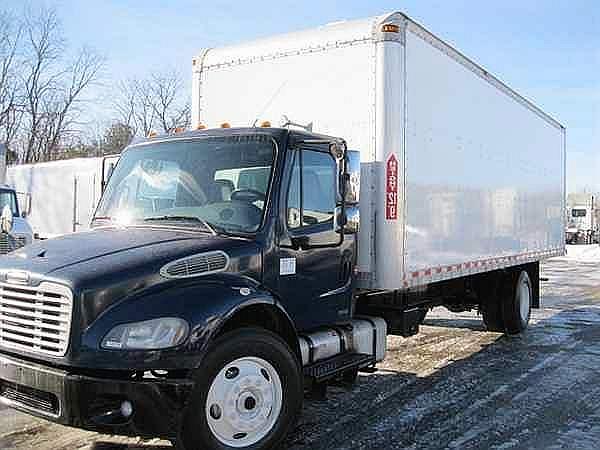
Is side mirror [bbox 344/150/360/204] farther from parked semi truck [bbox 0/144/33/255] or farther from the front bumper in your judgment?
parked semi truck [bbox 0/144/33/255]

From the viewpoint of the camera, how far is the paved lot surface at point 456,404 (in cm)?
495

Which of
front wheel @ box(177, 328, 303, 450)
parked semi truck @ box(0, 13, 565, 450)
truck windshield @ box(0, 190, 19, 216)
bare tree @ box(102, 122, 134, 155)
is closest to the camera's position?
parked semi truck @ box(0, 13, 565, 450)

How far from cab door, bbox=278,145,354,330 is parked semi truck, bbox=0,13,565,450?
0.02m

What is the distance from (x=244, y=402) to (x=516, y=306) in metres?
6.64

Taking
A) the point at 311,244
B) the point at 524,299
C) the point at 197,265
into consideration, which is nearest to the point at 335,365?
the point at 311,244

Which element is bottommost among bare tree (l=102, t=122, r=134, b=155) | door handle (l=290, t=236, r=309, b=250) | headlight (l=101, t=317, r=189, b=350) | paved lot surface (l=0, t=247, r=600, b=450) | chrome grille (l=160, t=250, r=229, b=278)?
paved lot surface (l=0, t=247, r=600, b=450)

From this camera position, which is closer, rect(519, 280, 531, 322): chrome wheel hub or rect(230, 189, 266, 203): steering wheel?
rect(230, 189, 266, 203): steering wheel

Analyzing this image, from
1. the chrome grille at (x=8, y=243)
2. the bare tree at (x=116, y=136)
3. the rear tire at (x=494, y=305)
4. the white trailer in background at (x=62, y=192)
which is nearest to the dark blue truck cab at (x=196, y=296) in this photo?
the rear tire at (x=494, y=305)

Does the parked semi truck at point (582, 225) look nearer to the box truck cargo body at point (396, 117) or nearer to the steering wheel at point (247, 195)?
the box truck cargo body at point (396, 117)

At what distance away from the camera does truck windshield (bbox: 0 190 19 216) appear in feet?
38.5

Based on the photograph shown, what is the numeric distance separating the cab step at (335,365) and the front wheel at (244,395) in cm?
47

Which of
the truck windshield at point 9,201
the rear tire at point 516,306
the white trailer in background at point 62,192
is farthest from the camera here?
the white trailer in background at point 62,192

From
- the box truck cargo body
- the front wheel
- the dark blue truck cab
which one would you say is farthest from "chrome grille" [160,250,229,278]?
the box truck cargo body

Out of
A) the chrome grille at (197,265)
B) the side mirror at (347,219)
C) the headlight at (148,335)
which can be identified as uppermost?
the side mirror at (347,219)
